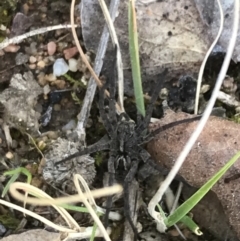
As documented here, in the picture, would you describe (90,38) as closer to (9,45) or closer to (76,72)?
(76,72)

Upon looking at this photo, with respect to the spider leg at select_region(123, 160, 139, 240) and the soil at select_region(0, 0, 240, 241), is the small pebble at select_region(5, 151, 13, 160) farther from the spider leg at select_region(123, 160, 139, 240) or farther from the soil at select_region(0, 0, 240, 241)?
the spider leg at select_region(123, 160, 139, 240)

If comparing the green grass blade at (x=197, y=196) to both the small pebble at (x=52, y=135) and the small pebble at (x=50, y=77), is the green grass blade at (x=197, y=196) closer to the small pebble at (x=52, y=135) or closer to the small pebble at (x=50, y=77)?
the small pebble at (x=52, y=135)

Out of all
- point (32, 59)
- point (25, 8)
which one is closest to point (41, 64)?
point (32, 59)

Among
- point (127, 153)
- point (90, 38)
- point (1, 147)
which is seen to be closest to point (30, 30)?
point (90, 38)

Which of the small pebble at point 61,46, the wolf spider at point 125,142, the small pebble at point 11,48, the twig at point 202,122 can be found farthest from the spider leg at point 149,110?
the small pebble at point 11,48

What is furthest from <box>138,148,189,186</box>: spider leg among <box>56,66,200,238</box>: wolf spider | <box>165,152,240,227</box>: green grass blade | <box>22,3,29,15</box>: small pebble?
<box>22,3,29,15</box>: small pebble
